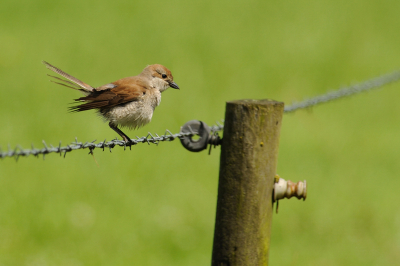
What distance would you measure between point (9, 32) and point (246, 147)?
30.7 ft

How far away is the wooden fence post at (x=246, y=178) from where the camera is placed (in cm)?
270

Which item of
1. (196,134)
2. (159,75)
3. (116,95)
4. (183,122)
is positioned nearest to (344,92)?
(159,75)

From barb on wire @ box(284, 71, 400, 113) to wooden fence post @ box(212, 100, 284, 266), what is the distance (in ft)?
3.44

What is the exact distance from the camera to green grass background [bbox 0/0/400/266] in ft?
20.3

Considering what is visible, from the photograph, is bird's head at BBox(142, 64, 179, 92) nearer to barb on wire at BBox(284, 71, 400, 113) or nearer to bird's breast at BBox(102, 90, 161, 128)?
bird's breast at BBox(102, 90, 161, 128)

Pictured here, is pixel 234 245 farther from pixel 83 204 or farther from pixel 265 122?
pixel 83 204

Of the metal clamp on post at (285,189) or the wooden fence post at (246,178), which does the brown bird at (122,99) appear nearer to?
the wooden fence post at (246,178)

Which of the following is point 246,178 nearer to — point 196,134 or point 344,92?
point 196,134

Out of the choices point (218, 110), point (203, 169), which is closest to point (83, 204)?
point (203, 169)

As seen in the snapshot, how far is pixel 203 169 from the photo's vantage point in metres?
7.88

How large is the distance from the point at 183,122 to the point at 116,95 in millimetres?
4388

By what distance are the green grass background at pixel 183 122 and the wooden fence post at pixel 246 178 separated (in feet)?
10.8

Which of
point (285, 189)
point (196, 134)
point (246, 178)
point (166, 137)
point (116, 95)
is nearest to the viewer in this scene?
point (246, 178)

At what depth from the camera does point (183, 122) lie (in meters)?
8.60
